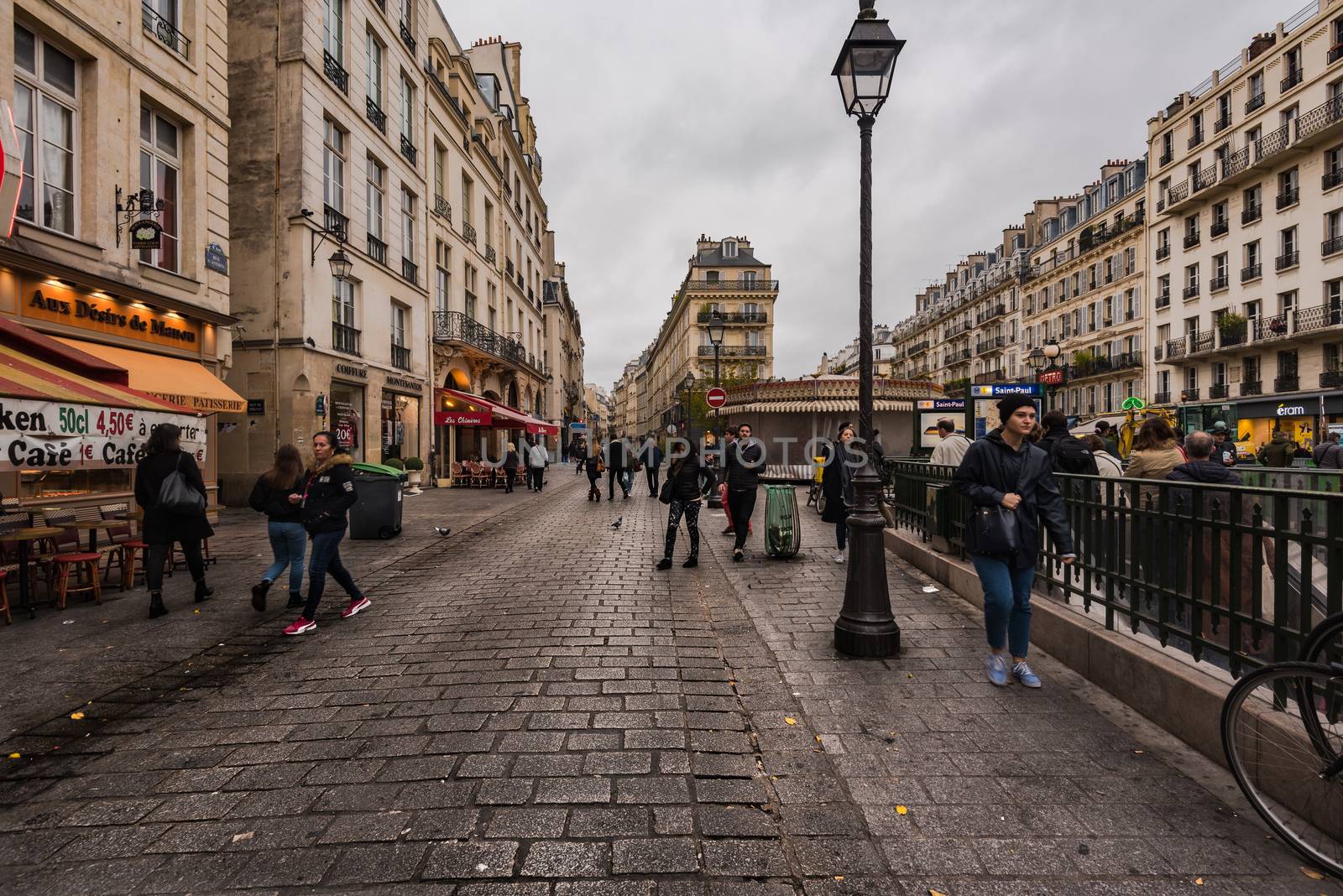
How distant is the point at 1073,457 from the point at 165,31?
16161mm

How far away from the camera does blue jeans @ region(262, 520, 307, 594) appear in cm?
598

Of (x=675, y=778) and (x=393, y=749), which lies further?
(x=393, y=749)

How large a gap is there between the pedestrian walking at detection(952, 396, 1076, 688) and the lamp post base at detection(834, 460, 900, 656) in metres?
0.70

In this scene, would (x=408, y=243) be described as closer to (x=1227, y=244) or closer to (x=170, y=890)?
(x=170, y=890)

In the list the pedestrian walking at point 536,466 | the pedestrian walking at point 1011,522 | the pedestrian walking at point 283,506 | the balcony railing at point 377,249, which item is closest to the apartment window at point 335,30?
the balcony railing at point 377,249

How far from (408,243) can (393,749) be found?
22.1m

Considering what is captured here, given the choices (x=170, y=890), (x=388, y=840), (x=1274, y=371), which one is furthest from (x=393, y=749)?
(x=1274, y=371)

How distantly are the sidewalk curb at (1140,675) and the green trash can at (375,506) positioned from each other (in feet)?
30.8

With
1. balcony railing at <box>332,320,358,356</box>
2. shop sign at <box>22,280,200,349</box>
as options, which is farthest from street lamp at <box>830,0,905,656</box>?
balcony railing at <box>332,320,358,356</box>

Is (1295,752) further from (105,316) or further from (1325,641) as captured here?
(105,316)

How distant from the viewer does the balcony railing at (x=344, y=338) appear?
17672 millimetres

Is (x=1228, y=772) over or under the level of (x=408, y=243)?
under

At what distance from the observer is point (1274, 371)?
31141mm

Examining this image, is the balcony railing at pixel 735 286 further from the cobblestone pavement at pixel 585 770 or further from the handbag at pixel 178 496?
the cobblestone pavement at pixel 585 770
